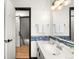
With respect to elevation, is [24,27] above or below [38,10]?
below

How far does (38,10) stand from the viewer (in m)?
5.09

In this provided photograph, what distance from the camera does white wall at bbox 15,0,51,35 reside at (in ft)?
16.5

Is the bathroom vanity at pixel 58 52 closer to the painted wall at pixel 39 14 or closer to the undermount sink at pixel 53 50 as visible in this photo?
the undermount sink at pixel 53 50

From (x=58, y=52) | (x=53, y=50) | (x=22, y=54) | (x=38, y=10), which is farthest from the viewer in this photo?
(x=22, y=54)

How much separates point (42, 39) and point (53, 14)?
1078 millimetres

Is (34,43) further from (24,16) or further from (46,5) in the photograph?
(24,16)

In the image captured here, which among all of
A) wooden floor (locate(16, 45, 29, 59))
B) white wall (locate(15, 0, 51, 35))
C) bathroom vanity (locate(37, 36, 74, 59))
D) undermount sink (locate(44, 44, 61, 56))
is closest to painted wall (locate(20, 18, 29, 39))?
wooden floor (locate(16, 45, 29, 59))

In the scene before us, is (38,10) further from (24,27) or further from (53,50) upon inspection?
(24,27)

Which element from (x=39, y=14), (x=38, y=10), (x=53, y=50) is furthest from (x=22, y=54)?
(x=53, y=50)

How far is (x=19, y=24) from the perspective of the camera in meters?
9.02

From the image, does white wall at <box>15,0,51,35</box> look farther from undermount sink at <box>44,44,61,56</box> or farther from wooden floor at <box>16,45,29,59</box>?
undermount sink at <box>44,44,61,56</box>

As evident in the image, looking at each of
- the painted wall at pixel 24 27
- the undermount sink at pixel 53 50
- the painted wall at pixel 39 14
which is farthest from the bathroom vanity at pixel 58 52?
the painted wall at pixel 24 27

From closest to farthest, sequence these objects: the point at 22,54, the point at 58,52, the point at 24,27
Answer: the point at 58,52, the point at 22,54, the point at 24,27
